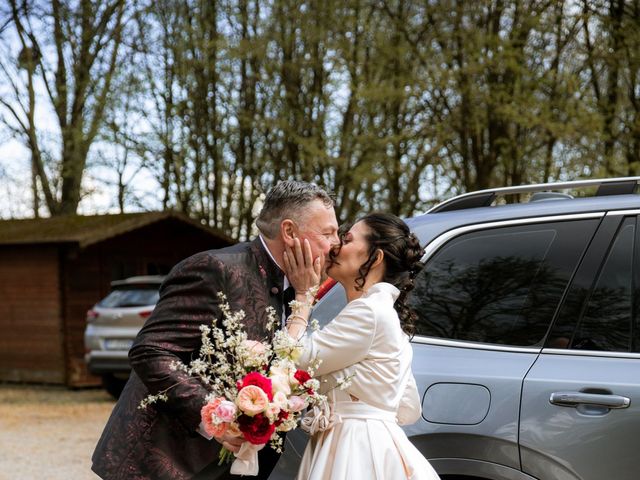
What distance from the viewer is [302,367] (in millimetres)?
3064

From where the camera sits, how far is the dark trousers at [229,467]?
10.3ft

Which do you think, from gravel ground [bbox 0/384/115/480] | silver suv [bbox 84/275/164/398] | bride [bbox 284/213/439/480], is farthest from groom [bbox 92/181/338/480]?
silver suv [bbox 84/275/164/398]

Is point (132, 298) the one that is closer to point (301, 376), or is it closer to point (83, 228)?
point (83, 228)

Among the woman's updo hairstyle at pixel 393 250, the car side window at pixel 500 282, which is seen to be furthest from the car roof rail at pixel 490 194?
the woman's updo hairstyle at pixel 393 250

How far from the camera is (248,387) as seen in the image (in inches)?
111

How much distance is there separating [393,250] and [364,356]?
40cm

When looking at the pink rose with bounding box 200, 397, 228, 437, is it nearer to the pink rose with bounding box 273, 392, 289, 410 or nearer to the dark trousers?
the pink rose with bounding box 273, 392, 289, 410

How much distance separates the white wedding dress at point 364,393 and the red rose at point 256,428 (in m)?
0.27

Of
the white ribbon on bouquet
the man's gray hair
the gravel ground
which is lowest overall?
the gravel ground

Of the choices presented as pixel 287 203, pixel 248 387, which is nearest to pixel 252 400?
pixel 248 387

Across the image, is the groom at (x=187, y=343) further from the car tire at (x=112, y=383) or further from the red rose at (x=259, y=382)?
the car tire at (x=112, y=383)

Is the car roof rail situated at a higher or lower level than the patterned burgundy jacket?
higher

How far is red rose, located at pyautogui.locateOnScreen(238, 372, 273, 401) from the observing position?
2.85 metres

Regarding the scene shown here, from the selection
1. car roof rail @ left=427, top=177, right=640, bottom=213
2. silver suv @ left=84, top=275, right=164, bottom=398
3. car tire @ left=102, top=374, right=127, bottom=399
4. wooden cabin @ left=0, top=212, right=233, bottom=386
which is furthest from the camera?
wooden cabin @ left=0, top=212, right=233, bottom=386
